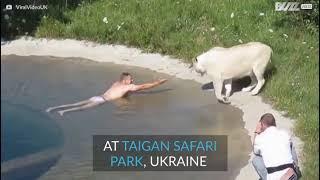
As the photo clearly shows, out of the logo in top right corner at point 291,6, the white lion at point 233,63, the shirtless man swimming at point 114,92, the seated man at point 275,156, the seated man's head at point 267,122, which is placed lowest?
the seated man at point 275,156

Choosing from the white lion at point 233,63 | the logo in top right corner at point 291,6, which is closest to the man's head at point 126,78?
the white lion at point 233,63

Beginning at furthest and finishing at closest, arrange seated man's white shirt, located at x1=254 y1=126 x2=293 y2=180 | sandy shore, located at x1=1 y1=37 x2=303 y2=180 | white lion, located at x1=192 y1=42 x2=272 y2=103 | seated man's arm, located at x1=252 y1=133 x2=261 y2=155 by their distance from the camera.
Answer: sandy shore, located at x1=1 y1=37 x2=303 y2=180 → white lion, located at x1=192 y1=42 x2=272 y2=103 → seated man's arm, located at x1=252 y1=133 x2=261 y2=155 → seated man's white shirt, located at x1=254 y1=126 x2=293 y2=180

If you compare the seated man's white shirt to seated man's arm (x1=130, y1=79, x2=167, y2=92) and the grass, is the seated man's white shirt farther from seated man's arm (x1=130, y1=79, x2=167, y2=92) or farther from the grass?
seated man's arm (x1=130, y1=79, x2=167, y2=92)

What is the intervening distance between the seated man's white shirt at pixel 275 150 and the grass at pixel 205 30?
→ 80 centimetres

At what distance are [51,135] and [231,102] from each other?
146cm

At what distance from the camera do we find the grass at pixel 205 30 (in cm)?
633

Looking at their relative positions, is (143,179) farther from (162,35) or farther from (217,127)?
(162,35)

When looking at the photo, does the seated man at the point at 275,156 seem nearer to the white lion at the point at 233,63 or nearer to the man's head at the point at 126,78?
the white lion at the point at 233,63

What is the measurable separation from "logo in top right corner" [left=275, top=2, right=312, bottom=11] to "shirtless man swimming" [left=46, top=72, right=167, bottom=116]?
1258mm

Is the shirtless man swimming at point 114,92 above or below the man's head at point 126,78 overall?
below

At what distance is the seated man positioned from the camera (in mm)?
5297

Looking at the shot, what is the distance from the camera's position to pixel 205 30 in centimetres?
685

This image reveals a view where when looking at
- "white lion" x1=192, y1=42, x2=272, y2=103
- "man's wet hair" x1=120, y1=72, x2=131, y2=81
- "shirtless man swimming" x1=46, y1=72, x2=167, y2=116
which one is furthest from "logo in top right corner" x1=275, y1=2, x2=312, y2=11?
"man's wet hair" x1=120, y1=72, x2=131, y2=81

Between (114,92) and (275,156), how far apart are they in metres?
1.53
